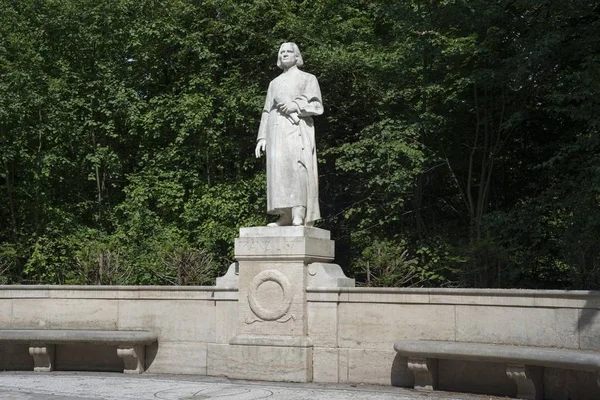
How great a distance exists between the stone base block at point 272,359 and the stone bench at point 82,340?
1444mm

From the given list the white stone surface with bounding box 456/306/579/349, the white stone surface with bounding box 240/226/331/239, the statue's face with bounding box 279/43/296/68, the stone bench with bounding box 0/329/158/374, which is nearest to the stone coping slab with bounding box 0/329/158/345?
the stone bench with bounding box 0/329/158/374

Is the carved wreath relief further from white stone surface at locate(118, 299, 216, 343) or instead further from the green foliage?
the green foliage

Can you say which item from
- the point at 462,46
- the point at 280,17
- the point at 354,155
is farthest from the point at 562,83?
the point at 280,17

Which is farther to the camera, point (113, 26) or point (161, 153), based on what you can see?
point (113, 26)

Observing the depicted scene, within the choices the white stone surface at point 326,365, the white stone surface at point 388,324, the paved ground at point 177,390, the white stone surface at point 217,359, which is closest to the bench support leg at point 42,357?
the paved ground at point 177,390

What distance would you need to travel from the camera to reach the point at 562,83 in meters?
17.6

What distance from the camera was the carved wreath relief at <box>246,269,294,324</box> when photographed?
445 inches

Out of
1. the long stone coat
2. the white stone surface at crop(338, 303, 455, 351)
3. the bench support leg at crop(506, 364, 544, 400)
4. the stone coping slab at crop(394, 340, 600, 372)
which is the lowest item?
the bench support leg at crop(506, 364, 544, 400)

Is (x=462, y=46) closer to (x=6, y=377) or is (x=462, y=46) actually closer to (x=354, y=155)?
(x=354, y=155)

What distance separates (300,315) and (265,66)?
40.3 feet

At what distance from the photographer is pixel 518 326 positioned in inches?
395

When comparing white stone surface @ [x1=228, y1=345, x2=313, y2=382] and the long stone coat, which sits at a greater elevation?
the long stone coat

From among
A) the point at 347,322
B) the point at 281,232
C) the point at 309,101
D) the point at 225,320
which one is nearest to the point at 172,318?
the point at 225,320

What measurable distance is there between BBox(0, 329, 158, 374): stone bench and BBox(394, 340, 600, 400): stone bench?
376 centimetres
